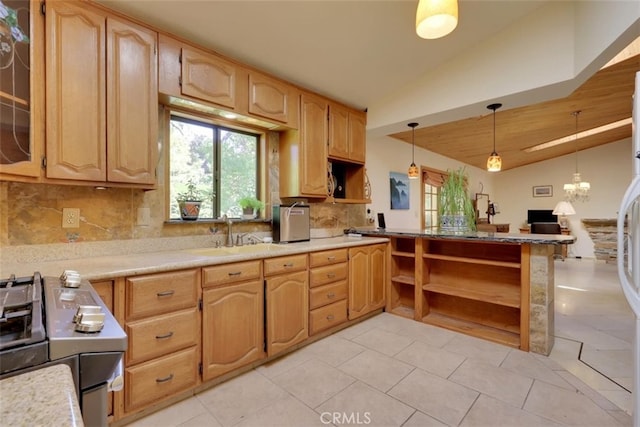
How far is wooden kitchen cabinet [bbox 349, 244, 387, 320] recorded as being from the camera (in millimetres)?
2875

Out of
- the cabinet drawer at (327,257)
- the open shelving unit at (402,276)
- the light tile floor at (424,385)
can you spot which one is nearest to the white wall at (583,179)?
the light tile floor at (424,385)

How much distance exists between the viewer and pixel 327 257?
2617 millimetres

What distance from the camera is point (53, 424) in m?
0.42

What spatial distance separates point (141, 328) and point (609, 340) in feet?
12.1

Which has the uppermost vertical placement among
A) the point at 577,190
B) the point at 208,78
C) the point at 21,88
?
the point at 208,78

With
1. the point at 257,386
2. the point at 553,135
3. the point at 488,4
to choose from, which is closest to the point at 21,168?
the point at 257,386

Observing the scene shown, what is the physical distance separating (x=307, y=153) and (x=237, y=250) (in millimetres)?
1146

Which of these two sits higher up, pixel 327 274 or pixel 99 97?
pixel 99 97

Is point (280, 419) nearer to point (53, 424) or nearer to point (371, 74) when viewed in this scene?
point (53, 424)

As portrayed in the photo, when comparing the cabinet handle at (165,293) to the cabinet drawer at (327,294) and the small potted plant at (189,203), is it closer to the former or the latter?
the small potted plant at (189,203)

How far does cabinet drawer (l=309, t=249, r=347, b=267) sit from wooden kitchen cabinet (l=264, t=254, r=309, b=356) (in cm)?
8

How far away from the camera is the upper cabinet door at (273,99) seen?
96.3 inches

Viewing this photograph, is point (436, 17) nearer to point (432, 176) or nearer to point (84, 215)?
point (84, 215)

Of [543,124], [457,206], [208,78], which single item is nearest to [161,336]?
[208,78]
